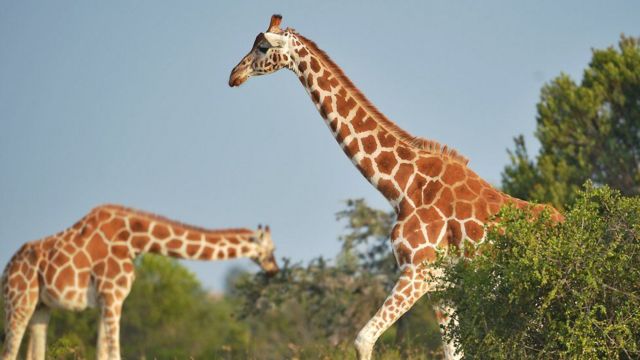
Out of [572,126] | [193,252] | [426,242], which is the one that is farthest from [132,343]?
[426,242]

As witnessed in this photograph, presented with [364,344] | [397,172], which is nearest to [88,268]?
[397,172]

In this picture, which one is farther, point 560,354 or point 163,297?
point 163,297

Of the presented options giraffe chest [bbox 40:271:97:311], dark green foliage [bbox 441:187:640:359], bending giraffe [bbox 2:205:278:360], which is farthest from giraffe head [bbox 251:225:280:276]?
dark green foliage [bbox 441:187:640:359]

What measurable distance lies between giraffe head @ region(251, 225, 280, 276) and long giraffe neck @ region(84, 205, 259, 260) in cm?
A: 42

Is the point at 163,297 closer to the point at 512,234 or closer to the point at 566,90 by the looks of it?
the point at 566,90

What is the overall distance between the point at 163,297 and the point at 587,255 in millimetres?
40696

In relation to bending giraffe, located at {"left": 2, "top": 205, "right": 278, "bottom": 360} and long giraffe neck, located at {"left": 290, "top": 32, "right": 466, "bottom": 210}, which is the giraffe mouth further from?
bending giraffe, located at {"left": 2, "top": 205, "right": 278, "bottom": 360}

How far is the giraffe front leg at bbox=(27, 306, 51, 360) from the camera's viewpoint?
15.5m

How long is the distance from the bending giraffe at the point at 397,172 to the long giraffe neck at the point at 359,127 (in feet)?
0.04

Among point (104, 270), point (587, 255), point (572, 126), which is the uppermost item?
point (572, 126)

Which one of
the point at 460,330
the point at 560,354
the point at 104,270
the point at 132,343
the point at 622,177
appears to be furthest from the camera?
the point at 132,343

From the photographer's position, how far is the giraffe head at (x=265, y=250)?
17641mm

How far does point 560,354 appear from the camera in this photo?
26.0ft

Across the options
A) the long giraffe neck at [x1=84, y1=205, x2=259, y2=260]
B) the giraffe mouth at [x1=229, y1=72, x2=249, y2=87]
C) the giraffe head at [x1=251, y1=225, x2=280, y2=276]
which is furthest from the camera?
the giraffe head at [x1=251, y1=225, x2=280, y2=276]
